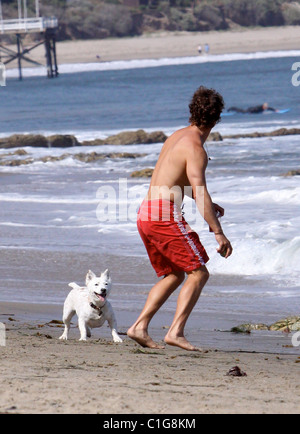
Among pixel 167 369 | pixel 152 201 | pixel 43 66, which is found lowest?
pixel 43 66

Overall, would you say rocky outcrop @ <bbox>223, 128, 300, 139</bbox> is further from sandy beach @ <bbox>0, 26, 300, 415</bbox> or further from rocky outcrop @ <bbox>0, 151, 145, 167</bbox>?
sandy beach @ <bbox>0, 26, 300, 415</bbox>

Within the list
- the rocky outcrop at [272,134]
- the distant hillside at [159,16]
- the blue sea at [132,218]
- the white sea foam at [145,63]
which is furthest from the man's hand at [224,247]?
the distant hillside at [159,16]

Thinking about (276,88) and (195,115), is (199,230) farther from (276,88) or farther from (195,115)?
(276,88)

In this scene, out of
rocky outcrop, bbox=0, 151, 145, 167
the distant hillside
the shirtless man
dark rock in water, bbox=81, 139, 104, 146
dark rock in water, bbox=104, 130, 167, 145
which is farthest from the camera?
the distant hillside

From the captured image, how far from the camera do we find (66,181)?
17.9 meters

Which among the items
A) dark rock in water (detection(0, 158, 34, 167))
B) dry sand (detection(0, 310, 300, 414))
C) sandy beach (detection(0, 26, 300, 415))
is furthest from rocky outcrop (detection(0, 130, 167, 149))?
dry sand (detection(0, 310, 300, 414))

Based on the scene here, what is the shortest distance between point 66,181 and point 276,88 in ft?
106

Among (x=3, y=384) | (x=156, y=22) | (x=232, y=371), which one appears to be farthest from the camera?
(x=156, y=22)

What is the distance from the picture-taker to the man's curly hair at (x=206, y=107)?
17.0ft

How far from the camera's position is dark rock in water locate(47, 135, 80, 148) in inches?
1053

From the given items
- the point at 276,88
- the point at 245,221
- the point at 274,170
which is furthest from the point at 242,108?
the point at 245,221

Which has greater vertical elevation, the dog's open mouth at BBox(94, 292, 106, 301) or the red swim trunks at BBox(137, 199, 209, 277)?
the red swim trunks at BBox(137, 199, 209, 277)

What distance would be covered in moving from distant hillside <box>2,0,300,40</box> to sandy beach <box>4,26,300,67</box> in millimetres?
1793

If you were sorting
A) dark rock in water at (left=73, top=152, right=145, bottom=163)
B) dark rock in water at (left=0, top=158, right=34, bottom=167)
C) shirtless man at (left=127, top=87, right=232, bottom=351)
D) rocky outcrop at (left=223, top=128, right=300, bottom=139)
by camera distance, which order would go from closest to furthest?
1. shirtless man at (left=127, top=87, right=232, bottom=351)
2. dark rock in water at (left=0, top=158, right=34, bottom=167)
3. dark rock in water at (left=73, top=152, right=145, bottom=163)
4. rocky outcrop at (left=223, top=128, right=300, bottom=139)
